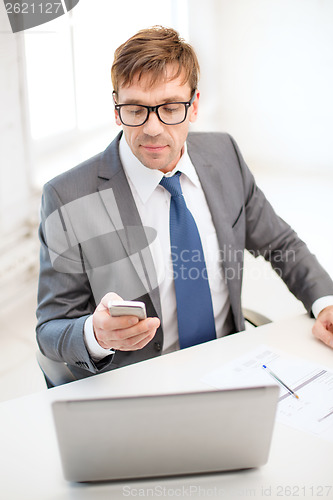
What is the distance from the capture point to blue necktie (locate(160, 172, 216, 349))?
1.90 metres

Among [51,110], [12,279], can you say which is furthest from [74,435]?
[51,110]

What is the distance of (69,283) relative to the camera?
1.79 metres

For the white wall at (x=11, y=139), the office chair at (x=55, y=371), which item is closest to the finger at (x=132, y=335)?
the office chair at (x=55, y=371)

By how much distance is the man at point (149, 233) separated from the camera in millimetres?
1784

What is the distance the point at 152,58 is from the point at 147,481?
47.0 inches

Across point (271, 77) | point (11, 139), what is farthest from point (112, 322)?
point (271, 77)

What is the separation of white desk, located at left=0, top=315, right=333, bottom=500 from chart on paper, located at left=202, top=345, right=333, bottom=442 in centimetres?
4

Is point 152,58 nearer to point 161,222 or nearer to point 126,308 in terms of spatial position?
point 161,222

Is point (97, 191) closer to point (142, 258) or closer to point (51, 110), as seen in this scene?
point (142, 258)

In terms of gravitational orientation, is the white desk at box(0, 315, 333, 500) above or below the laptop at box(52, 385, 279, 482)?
below

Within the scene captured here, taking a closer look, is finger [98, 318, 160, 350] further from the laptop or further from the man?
the laptop

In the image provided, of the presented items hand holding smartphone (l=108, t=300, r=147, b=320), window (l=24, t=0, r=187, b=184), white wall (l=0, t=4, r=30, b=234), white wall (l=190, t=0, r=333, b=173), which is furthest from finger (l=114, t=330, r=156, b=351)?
white wall (l=190, t=0, r=333, b=173)

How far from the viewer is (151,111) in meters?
1.79

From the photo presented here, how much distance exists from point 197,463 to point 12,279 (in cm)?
240
